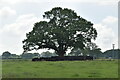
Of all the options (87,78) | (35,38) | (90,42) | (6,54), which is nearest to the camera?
(87,78)

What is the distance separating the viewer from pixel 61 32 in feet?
245

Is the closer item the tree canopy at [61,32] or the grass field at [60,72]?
the grass field at [60,72]

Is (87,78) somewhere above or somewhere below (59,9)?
below

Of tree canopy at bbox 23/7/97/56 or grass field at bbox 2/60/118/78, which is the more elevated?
tree canopy at bbox 23/7/97/56

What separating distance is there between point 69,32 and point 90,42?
24.7 feet

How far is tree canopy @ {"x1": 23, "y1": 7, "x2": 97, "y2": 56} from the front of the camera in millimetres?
75875

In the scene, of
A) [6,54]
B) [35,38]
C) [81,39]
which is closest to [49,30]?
[35,38]

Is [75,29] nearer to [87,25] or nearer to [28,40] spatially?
[87,25]

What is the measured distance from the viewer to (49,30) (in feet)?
249

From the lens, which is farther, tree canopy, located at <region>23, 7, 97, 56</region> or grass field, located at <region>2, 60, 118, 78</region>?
tree canopy, located at <region>23, 7, 97, 56</region>

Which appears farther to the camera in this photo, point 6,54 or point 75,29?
point 6,54

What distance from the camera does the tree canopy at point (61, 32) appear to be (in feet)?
249

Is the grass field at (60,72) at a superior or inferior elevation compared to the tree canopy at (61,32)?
inferior

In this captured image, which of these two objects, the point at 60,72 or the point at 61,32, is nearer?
the point at 60,72
